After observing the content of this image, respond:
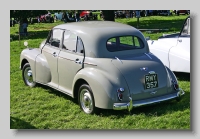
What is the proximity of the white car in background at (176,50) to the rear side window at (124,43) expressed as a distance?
1768 mm

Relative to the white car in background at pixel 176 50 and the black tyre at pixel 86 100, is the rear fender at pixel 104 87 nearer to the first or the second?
the black tyre at pixel 86 100

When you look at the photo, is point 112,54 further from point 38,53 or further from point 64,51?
point 38,53

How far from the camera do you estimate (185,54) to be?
25.7 ft

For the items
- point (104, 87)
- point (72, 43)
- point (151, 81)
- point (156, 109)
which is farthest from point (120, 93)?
point (72, 43)

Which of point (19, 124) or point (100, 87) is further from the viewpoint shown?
point (19, 124)

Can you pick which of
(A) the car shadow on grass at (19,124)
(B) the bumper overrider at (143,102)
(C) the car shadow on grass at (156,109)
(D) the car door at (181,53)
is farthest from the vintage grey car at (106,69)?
(D) the car door at (181,53)

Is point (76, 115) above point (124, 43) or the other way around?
the other way around

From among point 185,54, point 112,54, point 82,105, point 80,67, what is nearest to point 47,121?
point 82,105

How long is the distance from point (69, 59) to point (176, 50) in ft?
9.88

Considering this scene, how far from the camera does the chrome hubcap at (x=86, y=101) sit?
233 inches

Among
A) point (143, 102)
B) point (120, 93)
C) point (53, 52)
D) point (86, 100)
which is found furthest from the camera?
point (53, 52)

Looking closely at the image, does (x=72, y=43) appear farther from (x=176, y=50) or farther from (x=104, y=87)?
(x=176, y=50)

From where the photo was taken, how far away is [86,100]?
5.99 meters

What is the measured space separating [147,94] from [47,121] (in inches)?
73.2
